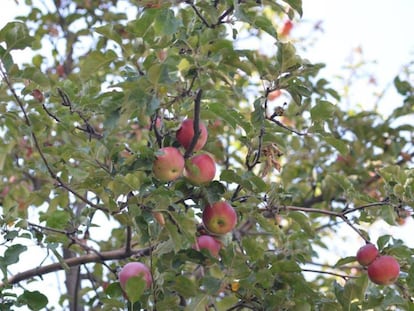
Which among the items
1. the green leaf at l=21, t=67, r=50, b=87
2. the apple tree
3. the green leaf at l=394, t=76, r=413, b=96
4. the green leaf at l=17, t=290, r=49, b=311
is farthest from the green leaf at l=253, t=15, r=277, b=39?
the green leaf at l=394, t=76, r=413, b=96

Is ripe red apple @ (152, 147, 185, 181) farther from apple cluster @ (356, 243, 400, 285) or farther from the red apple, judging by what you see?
apple cluster @ (356, 243, 400, 285)

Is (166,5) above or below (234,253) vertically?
above

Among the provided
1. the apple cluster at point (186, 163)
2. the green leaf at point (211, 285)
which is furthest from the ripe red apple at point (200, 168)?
the green leaf at point (211, 285)

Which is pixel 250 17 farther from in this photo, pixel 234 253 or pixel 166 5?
pixel 234 253

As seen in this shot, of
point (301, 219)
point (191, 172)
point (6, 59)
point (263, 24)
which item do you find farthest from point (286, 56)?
point (6, 59)

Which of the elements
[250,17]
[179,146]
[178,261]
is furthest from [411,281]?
[250,17]

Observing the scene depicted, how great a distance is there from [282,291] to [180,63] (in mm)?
691

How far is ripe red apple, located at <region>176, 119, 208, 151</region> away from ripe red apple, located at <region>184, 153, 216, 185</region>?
0.04 metres

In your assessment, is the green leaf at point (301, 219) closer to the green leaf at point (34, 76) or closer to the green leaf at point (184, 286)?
the green leaf at point (184, 286)

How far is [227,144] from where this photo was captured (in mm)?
3166

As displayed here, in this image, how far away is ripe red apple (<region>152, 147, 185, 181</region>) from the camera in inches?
62.2

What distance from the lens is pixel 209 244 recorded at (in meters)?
1.93

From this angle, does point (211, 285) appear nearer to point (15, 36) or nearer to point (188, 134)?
point (188, 134)

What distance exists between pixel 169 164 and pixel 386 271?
2.53 ft
